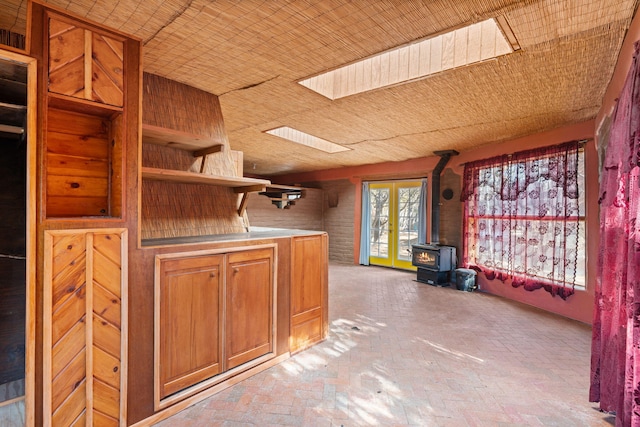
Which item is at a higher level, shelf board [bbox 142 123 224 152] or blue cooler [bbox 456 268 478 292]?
shelf board [bbox 142 123 224 152]

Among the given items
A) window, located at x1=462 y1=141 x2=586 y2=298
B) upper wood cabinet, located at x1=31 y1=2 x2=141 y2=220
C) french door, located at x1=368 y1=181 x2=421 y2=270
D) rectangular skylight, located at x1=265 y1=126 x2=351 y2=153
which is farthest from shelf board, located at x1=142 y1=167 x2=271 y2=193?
french door, located at x1=368 y1=181 x2=421 y2=270

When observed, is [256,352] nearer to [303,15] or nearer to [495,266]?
[303,15]

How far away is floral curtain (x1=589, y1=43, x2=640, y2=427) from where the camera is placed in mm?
1303

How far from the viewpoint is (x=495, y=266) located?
4.75 m

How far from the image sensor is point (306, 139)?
17.1 feet

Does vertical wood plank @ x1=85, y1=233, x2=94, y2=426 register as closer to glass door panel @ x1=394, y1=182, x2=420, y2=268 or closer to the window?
the window

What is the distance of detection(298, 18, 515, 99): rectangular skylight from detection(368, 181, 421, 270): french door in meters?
3.85

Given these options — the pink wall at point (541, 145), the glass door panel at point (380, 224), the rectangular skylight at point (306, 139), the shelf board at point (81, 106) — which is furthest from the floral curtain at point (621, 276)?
the glass door panel at point (380, 224)

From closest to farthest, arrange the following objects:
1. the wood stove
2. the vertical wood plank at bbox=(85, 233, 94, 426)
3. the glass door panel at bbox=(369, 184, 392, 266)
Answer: the vertical wood plank at bbox=(85, 233, 94, 426)
the wood stove
the glass door panel at bbox=(369, 184, 392, 266)

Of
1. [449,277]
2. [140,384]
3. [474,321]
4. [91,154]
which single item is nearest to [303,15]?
[91,154]

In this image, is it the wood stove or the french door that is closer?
the wood stove

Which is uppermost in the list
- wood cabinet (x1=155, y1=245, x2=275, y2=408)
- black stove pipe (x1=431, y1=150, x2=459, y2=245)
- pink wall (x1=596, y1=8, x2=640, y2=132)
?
pink wall (x1=596, y1=8, x2=640, y2=132)

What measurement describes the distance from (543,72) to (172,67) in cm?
281

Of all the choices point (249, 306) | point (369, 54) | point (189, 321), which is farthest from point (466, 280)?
point (189, 321)
